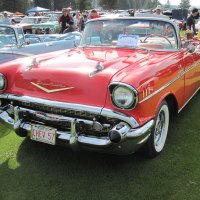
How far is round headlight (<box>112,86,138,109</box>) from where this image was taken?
2.78 m

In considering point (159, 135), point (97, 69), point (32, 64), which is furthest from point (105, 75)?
point (159, 135)

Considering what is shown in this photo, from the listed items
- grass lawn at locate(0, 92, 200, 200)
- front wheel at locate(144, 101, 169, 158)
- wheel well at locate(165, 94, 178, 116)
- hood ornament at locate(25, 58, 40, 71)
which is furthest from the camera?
wheel well at locate(165, 94, 178, 116)

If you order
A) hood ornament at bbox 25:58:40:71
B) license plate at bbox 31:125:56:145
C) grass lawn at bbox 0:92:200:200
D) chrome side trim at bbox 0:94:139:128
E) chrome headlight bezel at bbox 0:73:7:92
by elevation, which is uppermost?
hood ornament at bbox 25:58:40:71

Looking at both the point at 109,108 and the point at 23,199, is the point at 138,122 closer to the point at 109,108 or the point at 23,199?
the point at 109,108

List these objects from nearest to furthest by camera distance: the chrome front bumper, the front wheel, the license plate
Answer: the chrome front bumper, the license plate, the front wheel

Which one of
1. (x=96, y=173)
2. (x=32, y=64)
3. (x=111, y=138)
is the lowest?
(x=96, y=173)

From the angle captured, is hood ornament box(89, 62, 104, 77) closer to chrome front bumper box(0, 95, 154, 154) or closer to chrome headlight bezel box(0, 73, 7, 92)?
chrome front bumper box(0, 95, 154, 154)

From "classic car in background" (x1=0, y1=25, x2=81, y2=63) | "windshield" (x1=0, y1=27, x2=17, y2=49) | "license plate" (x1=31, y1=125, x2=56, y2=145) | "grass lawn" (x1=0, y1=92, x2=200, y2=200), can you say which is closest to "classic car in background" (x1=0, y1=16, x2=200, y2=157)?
"license plate" (x1=31, y1=125, x2=56, y2=145)

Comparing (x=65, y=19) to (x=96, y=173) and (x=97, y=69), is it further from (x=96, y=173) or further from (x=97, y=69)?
(x=96, y=173)

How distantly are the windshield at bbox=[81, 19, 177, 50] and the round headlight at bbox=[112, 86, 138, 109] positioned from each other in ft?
4.80

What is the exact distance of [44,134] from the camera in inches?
121

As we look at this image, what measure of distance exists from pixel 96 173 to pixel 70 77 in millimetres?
1001

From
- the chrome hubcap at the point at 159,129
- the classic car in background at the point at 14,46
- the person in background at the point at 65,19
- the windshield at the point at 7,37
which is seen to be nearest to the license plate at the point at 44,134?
the chrome hubcap at the point at 159,129

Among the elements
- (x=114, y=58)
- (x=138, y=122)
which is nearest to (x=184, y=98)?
(x=114, y=58)
